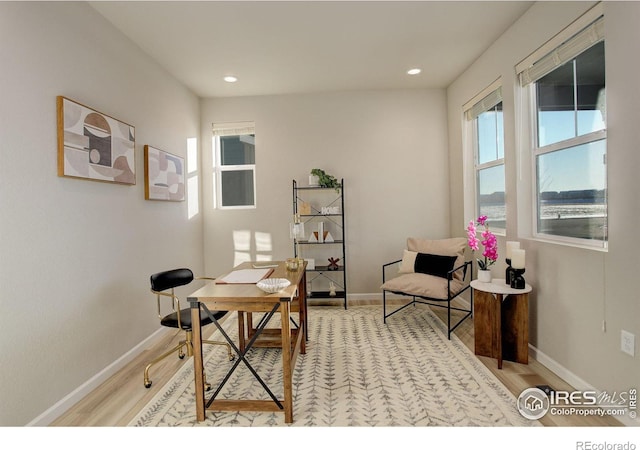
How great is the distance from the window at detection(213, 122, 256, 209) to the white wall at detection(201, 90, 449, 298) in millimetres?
182

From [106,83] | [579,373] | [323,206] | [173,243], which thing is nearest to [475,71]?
[323,206]

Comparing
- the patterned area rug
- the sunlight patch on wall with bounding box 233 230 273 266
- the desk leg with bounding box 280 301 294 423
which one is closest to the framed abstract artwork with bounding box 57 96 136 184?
the patterned area rug

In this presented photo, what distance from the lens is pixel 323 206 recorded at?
15.0 feet

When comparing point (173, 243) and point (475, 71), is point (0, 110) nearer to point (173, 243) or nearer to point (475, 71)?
point (173, 243)

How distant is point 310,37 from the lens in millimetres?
3006

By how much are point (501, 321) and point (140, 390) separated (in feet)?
8.89

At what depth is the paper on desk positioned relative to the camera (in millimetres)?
2305

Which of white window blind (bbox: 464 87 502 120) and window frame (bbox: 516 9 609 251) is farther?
white window blind (bbox: 464 87 502 120)

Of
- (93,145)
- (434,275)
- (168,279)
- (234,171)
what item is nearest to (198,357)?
(168,279)

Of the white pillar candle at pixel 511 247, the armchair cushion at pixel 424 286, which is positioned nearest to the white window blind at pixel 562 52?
the white pillar candle at pixel 511 247

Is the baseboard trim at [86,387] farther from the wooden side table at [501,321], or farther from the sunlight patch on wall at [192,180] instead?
the wooden side table at [501,321]

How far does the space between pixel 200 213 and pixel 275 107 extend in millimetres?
1727

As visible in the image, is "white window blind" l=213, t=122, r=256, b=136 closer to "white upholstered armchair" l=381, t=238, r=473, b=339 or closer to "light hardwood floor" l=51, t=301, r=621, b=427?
"white upholstered armchair" l=381, t=238, r=473, b=339

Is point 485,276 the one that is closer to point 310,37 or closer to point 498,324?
point 498,324
